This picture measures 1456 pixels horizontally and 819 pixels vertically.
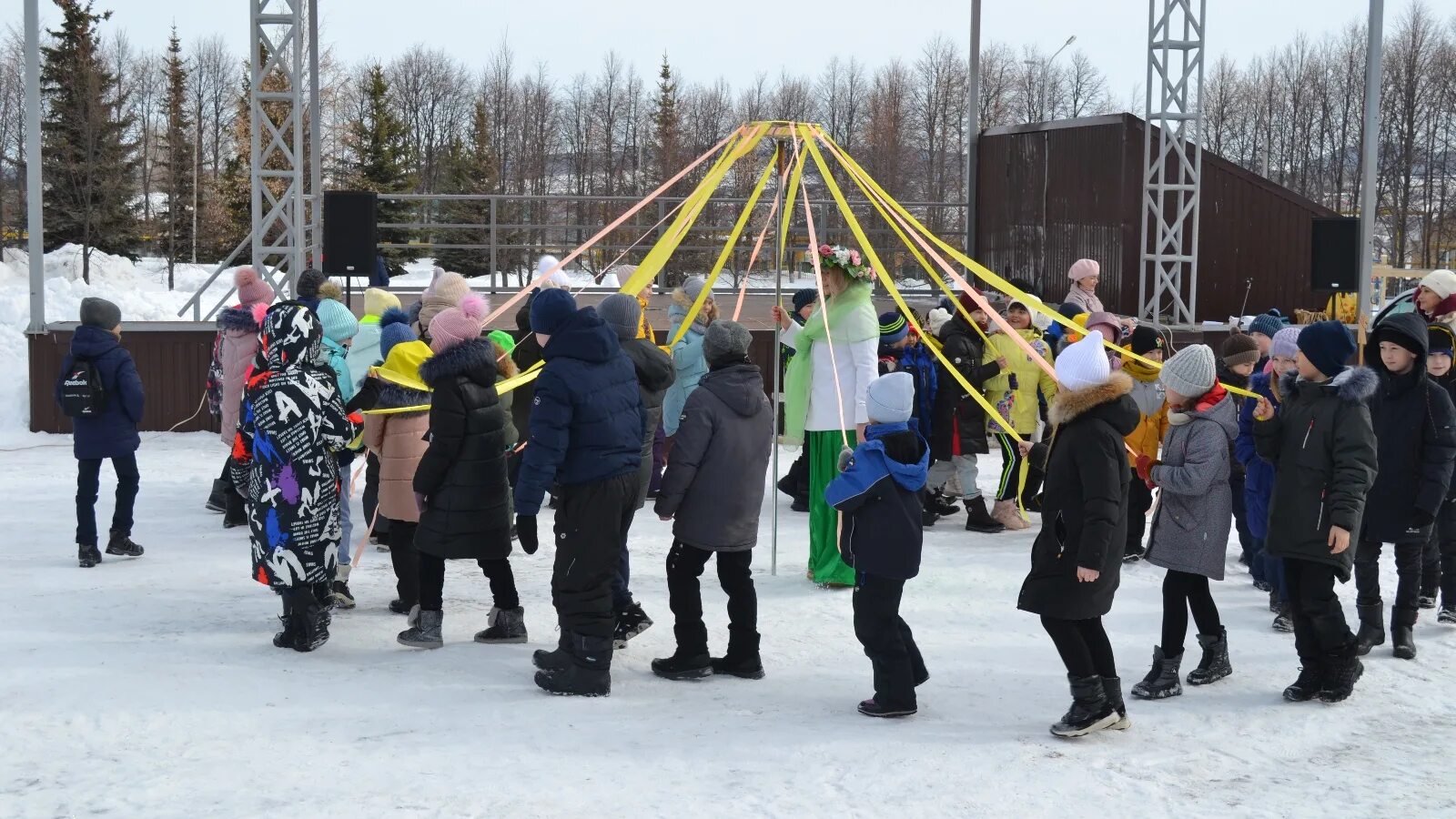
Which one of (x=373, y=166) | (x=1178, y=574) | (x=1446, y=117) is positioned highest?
(x=1446, y=117)

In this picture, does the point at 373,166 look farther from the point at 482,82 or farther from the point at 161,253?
the point at 482,82

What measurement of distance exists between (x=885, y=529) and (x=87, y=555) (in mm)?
4826

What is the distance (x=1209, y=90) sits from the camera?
54656 mm

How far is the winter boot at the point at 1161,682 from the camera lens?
571 cm

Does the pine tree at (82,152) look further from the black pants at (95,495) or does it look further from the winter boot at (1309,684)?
the winter boot at (1309,684)

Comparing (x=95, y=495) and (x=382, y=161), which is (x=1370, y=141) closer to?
(x=95, y=495)

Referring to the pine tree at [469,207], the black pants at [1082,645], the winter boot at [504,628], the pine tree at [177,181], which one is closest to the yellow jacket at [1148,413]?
the black pants at [1082,645]

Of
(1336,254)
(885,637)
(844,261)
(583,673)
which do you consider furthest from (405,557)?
(1336,254)

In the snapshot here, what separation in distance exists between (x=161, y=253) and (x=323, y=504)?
4073 cm

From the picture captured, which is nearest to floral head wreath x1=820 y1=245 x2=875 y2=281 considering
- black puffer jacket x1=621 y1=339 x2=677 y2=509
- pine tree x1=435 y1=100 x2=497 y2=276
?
black puffer jacket x1=621 y1=339 x2=677 y2=509

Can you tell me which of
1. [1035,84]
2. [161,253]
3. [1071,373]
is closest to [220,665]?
[1071,373]

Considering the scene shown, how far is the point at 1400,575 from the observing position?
6434mm

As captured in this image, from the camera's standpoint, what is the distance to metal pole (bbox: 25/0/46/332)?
1295cm

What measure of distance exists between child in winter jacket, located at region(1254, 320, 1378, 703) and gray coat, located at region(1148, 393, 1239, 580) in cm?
25
